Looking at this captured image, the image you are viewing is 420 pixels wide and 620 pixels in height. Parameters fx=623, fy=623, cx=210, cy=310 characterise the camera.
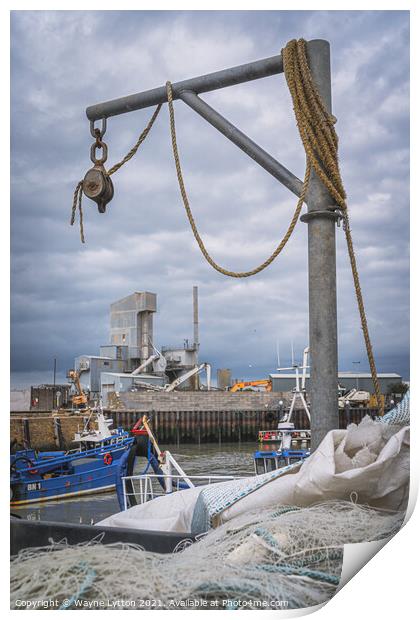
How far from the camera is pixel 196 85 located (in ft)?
13.3

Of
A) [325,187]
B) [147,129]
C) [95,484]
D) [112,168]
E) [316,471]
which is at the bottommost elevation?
[95,484]

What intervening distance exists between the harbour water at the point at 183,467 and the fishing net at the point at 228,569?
9.23 m

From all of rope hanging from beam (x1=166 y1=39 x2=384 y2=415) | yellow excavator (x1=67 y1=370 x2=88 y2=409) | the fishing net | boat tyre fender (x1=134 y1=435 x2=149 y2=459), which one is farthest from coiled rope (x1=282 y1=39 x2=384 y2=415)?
yellow excavator (x1=67 y1=370 x2=88 y2=409)

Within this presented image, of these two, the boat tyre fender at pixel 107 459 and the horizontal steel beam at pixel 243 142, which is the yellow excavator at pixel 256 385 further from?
the horizontal steel beam at pixel 243 142

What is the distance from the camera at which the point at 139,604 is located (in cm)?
265

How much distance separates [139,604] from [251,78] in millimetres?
2975

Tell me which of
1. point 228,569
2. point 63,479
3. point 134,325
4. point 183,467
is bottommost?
point 183,467

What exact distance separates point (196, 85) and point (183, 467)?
20104 mm

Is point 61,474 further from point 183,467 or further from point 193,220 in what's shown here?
point 193,220

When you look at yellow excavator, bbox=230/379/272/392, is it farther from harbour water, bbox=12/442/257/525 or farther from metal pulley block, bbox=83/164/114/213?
metal pulley block, bbox=83/164/114/213

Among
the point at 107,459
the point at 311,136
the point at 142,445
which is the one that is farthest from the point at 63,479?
the point at 311,136

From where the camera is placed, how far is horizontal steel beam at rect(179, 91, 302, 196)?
365 centimetres
